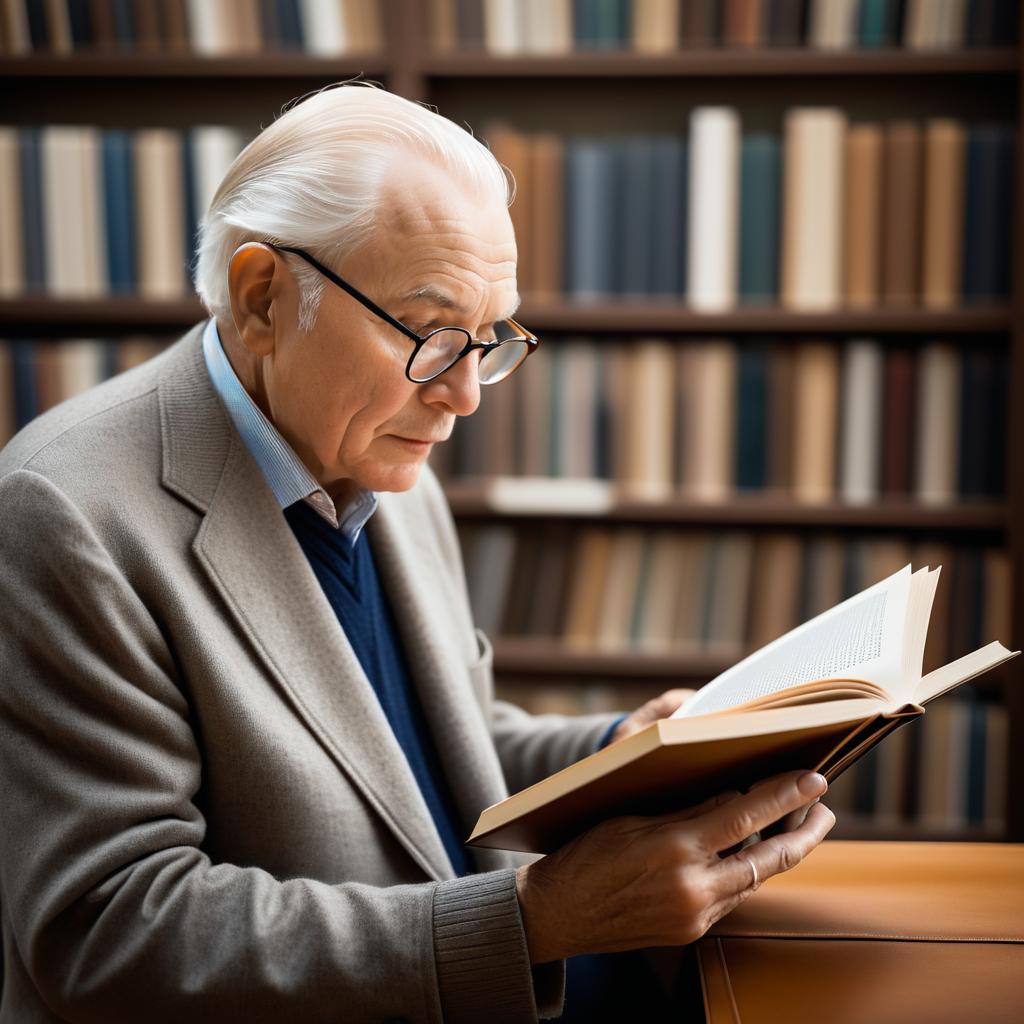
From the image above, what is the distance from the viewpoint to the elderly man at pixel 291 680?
2.78ft

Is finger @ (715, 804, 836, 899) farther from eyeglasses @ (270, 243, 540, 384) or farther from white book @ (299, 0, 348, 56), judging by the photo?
white book @ (299, 0, 348, 56)

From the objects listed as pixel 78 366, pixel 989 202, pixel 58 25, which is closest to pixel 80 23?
pixel 58 25

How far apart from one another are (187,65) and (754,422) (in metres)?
1.37

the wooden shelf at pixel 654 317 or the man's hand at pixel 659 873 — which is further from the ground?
the wooden shelf at pixel 654 317

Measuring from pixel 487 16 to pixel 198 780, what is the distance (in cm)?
180

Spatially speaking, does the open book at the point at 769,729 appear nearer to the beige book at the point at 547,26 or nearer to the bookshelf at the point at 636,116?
the bookshelf at the point at 636,116

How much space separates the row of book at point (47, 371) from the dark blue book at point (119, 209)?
0.46 feet

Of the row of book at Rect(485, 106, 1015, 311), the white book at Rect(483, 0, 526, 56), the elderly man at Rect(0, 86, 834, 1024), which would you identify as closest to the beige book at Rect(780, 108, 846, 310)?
the row of book at Rect(485, 106, 1015, 311)

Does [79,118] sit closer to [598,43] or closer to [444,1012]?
[598,43]

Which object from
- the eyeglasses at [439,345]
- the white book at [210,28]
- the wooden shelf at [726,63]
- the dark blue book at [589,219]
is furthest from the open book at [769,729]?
the white book at [210,28]

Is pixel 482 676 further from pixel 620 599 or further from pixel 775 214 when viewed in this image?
pixel 775 214

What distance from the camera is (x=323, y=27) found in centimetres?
226

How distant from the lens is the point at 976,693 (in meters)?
2.36

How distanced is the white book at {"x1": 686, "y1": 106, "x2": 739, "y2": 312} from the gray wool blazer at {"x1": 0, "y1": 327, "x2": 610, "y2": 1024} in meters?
1.39
